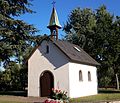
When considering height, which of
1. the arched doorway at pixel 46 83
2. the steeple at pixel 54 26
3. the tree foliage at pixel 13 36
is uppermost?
the steeple at pixel 54 26

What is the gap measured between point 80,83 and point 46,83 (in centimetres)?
411

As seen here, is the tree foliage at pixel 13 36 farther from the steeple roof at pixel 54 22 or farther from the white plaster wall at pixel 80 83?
the steeple roof at pixel 54 22

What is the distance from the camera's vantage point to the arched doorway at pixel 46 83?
34.1 meters

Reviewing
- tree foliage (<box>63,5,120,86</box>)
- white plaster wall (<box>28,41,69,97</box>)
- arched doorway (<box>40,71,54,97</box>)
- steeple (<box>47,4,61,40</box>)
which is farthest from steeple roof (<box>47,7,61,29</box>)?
tree foliage (<box>63,5,120,86</box>)

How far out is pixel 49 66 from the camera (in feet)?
112

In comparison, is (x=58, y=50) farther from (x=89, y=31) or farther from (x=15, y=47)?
(x=89, y=31)

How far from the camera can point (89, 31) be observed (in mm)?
54594

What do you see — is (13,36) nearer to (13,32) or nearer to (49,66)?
(13,32)

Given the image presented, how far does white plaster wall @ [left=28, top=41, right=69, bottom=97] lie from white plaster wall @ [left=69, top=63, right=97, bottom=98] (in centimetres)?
69

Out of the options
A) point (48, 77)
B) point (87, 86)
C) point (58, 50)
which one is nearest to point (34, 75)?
point (48, 77)

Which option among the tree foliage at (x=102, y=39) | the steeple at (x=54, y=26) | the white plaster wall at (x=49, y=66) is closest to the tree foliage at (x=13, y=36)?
the white plaster wall at (x=49, y=66)

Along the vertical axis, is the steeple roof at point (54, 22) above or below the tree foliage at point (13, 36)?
above

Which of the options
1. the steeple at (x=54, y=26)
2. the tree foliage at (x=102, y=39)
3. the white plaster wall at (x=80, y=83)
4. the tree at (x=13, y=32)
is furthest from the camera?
the tree foliage at (x=102, y=39)

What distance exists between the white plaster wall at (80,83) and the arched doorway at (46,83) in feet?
8.23
